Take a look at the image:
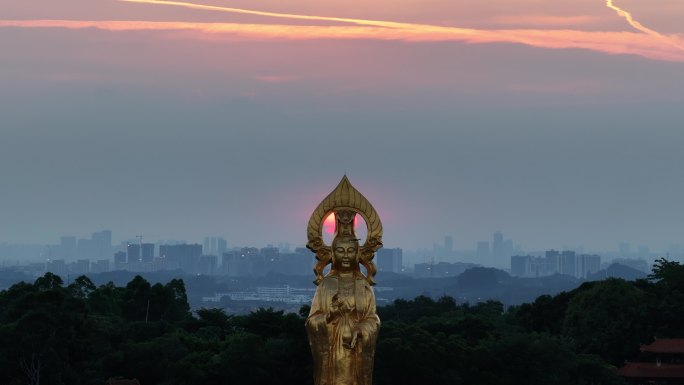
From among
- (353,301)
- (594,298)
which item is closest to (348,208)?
(353,301)

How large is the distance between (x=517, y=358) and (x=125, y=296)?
28.6 metres

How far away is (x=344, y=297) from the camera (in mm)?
29594

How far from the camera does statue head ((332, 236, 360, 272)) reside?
29812mm

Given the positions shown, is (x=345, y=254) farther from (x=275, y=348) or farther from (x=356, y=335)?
(x=275, y=348)

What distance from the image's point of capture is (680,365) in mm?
58094

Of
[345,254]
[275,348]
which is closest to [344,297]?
[345,254]

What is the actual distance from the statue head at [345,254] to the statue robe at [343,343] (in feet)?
1.55

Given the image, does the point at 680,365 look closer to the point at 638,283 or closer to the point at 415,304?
the point at 638,283

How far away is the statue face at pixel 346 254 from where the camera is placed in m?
29.8

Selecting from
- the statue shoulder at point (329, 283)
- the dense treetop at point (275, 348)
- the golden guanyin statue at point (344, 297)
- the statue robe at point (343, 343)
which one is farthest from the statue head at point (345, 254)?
the dense treetop at point (275, 348)

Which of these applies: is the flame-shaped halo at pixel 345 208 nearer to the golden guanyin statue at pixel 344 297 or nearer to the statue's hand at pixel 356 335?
the golden guanyin statue at pixel 344 297

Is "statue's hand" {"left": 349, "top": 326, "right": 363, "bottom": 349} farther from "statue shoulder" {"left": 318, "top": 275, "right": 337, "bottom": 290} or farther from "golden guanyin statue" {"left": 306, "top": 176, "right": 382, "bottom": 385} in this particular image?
"statue shoulder" {"left": 318, "top": 275, "right": 337, "bottom": 290}

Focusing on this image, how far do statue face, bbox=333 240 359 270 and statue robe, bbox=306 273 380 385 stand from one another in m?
0.48

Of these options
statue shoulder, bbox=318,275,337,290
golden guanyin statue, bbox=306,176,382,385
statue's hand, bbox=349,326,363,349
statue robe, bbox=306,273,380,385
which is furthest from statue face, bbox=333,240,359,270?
statue's hand, bbox=349,326,363,349
